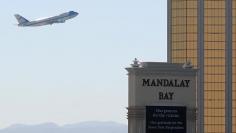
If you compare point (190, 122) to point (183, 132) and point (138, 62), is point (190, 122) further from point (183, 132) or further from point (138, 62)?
point (138, 62)

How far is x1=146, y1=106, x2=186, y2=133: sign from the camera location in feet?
433

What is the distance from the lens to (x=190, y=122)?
134 m

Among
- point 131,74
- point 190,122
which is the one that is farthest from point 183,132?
point 131,74

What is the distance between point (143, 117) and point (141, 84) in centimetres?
460

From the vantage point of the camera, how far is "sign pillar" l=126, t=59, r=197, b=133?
13288 cm

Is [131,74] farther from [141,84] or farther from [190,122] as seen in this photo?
[190,122]

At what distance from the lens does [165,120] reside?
13200 centimetres

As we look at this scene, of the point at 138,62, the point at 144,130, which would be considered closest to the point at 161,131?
the point at 144,130

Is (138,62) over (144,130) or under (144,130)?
over

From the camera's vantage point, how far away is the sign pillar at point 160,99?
13288cm

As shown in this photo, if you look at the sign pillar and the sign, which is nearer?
the sign

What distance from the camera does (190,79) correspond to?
136 metres

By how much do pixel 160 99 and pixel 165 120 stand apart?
339 centimetres

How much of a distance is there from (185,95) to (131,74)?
26.2ft
